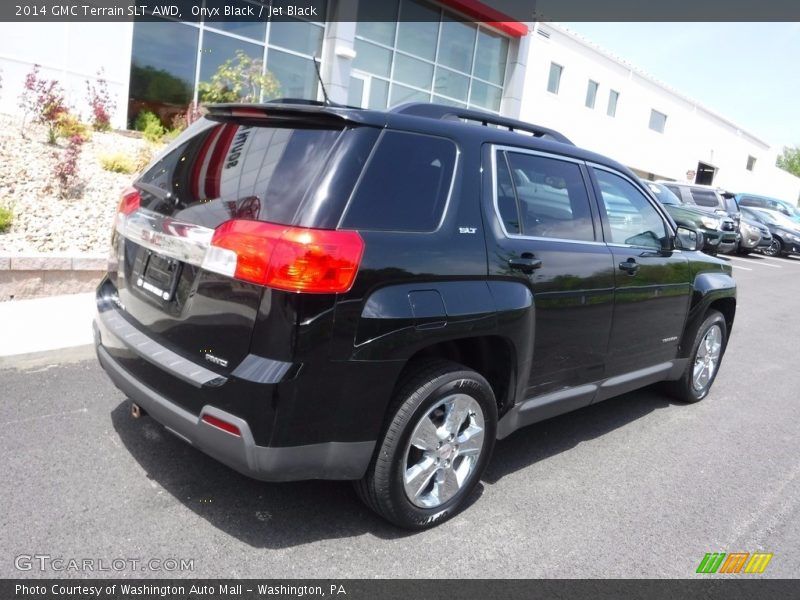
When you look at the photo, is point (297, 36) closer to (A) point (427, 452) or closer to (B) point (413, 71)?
(B) point (413, 71)

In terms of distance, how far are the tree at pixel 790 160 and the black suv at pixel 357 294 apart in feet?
397

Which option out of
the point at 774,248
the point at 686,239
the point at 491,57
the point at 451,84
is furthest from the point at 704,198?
the point at 686,239

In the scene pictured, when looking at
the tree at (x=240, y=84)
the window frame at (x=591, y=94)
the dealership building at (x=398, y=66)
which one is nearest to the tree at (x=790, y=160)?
the dealership building at (x=398, y=66)

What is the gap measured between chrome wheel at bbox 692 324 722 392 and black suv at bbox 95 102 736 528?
1.94 m

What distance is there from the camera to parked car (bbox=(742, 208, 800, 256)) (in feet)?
68.6

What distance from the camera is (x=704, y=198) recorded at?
18.6 metres

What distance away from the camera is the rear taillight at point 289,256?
2.57 metres

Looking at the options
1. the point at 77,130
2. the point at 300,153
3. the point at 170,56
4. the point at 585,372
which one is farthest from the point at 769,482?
the point at 170,56

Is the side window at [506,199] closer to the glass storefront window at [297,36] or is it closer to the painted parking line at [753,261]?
the glass storefront window at [297,36]

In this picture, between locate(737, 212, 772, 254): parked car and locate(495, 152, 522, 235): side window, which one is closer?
locate(495, 152, 522, 235): side window

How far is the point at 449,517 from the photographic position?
10.9 feet

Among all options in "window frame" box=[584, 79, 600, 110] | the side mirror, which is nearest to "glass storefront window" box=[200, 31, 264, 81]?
the side mirror

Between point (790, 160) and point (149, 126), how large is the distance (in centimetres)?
12175
